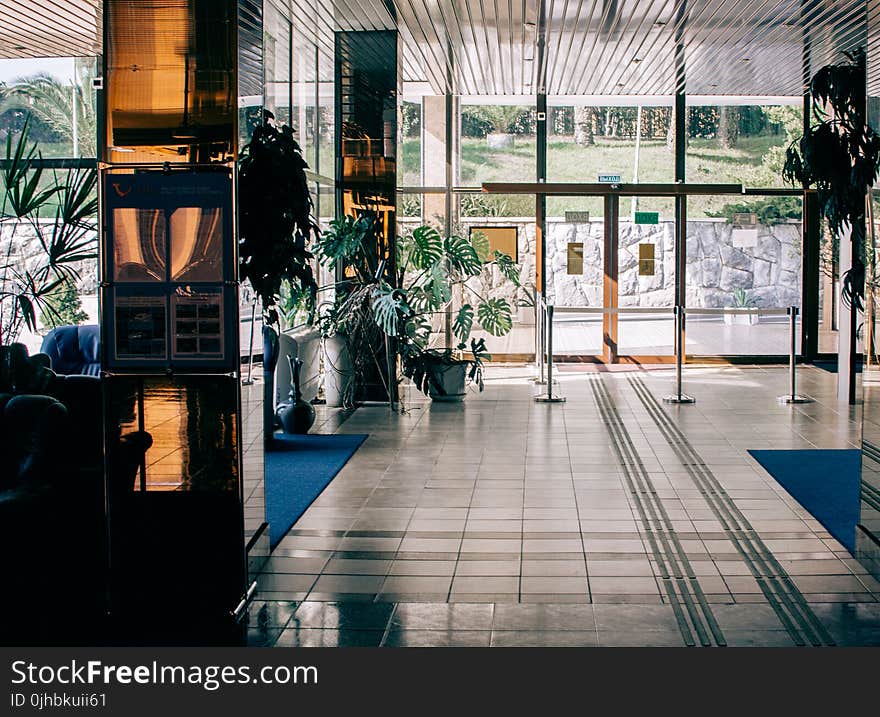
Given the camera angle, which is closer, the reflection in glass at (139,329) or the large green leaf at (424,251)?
the reflection in glass at (139,329)

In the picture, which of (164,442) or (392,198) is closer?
(164,442)

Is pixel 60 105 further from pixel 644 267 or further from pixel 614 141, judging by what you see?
pixel 644 267

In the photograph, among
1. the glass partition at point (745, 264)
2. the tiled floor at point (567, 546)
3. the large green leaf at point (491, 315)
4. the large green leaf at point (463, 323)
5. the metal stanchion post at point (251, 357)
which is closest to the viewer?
the tiled floor at point (567, 546)

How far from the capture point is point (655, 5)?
25.8 feet

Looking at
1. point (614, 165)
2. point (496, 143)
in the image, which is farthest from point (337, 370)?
point (614, 165)

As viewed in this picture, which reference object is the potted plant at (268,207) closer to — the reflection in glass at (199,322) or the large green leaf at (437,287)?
the reflection in glass at (199,322)

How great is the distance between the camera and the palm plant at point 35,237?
7.59 meters

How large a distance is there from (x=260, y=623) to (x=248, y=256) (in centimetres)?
170

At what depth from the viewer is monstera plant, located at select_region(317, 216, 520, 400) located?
9.33 m

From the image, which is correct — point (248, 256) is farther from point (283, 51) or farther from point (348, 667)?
point (283, 51)

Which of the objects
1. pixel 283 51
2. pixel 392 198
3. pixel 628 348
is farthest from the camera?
pixel 628 348

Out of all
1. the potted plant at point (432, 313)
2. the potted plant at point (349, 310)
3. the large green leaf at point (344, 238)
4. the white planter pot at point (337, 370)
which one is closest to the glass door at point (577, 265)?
the potted plant at point (432, 313)

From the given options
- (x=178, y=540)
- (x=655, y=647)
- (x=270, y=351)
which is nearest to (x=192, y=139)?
(x=178, y=540)

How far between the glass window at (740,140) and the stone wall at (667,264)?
2.17 feet
